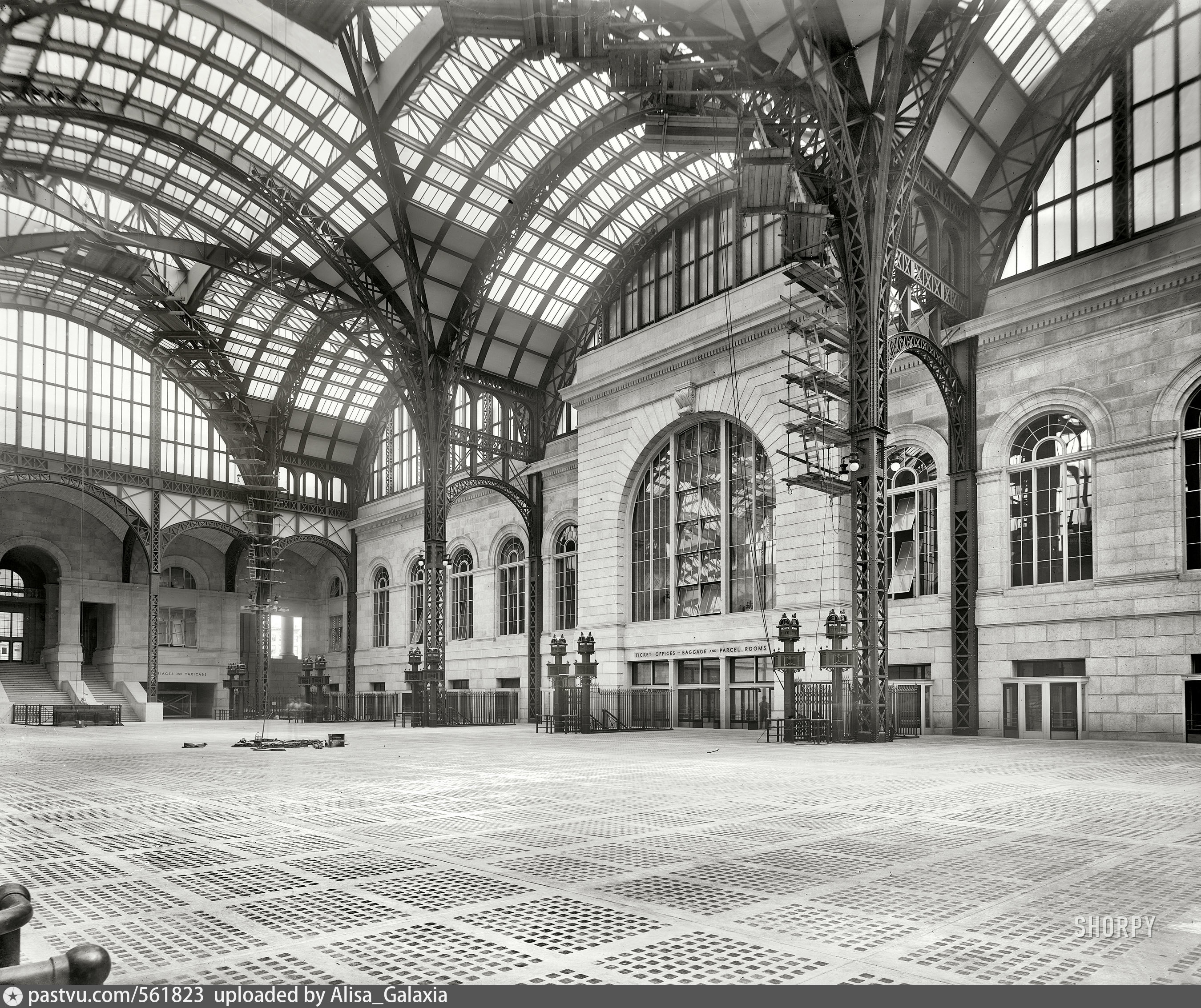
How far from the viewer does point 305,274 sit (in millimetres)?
40969

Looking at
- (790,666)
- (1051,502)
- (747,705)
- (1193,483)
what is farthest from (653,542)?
(1193,483)

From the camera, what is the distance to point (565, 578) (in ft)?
148

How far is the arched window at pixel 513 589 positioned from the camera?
48156 mm

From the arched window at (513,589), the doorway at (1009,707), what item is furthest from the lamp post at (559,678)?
the arched window at (513,589)

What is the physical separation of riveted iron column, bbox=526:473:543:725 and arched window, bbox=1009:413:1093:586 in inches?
932

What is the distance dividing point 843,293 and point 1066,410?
7.25 meters

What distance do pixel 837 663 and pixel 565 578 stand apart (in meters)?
23.0

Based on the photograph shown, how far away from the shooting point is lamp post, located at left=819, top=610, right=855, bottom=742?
23.2 metres

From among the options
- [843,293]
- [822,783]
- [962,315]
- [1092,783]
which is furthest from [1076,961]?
[962,315]

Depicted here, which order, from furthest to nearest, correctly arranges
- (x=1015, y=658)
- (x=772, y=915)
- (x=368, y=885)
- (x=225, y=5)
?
(x=225, y=5)
(x=1015, y=658)
(x=368, y=885)
(x=772, y=915)

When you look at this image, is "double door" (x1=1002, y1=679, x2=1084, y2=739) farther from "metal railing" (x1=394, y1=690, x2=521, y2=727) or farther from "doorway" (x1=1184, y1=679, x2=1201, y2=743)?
"metal railing" (x1=394, y1=690, x2=521, y2=727)

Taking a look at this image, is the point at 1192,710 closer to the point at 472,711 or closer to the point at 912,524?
the point at 912,524

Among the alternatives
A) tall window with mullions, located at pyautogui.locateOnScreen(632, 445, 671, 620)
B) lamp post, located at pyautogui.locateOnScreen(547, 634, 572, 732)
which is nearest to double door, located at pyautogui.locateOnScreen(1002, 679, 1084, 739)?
lamp post, located at pyautogui.locateOnScreen(547, 634, 572, 732)

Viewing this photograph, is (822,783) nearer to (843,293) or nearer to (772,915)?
(772,915)
